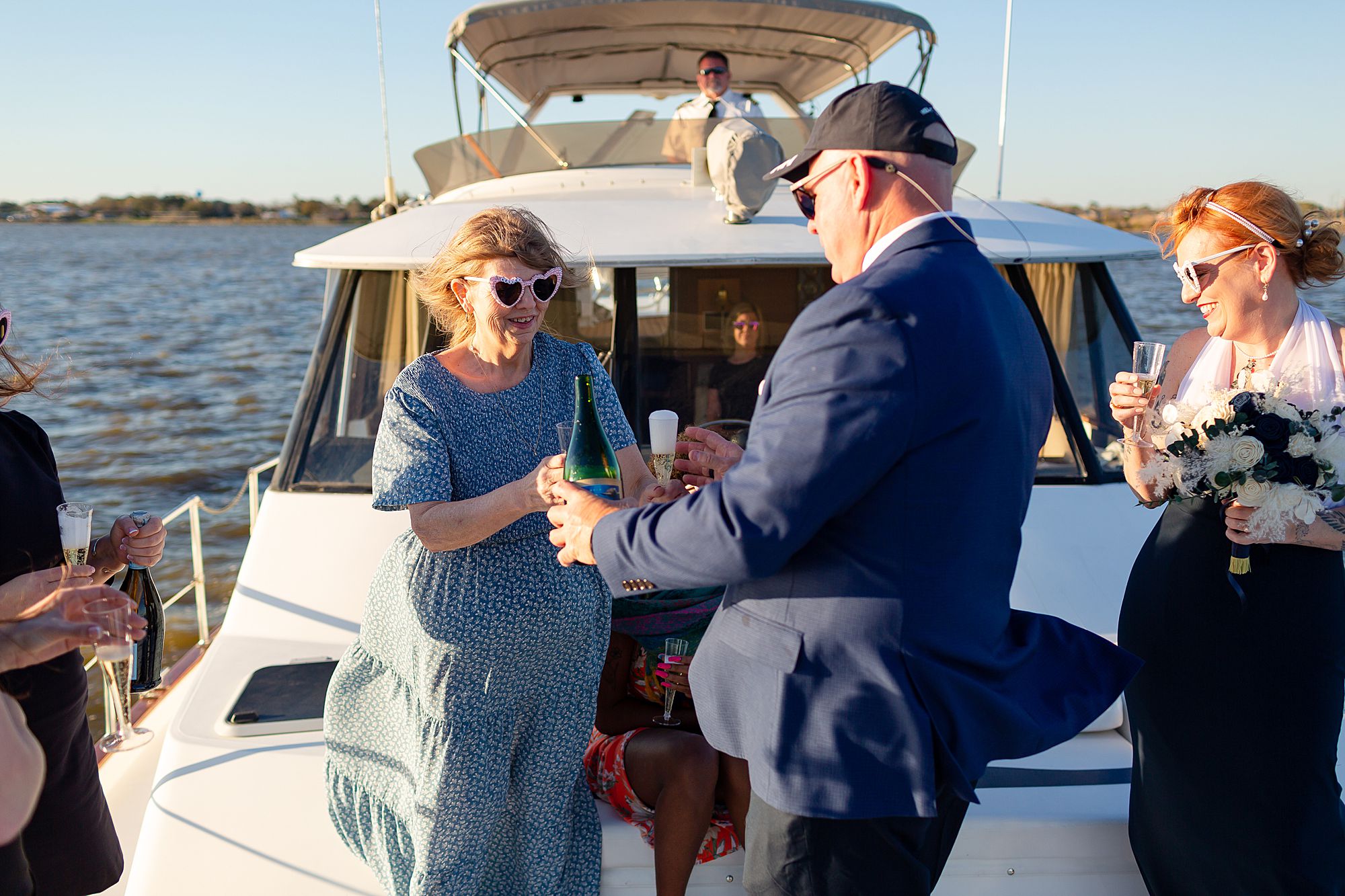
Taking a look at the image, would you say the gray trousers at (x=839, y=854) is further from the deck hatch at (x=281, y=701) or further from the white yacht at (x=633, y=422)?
the deck hatch at (x=281, y=701)

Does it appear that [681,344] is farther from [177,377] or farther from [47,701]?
[177,377]

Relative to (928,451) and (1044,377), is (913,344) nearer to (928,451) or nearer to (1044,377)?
(928,451)

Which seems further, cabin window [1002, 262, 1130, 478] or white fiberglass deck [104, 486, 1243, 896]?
cabin window [1002, 262, 1130, 478]

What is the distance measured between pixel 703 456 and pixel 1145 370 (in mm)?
1088

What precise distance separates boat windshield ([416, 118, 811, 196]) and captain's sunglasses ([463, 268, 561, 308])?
2451 millimetres

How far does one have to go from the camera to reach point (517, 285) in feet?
7.78

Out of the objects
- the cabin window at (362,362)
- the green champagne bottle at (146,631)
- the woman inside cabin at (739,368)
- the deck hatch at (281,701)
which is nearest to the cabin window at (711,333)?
the woman inside cabin at (739,368)

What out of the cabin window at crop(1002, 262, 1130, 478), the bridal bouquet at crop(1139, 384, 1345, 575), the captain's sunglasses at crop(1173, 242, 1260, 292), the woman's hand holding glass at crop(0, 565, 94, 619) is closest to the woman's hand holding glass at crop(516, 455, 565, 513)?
→ the woman's hand holding glass at crop(0, 565, 94, 619)

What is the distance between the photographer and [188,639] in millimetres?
8000

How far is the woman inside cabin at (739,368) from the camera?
12.5 feet

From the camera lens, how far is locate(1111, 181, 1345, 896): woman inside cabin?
89.0 inches

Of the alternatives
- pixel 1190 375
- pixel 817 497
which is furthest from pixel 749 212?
pixel 817 497

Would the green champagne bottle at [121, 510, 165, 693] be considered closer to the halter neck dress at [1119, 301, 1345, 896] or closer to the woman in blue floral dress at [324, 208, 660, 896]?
the woman in blue floral dress at [324, 208, 660, 896]

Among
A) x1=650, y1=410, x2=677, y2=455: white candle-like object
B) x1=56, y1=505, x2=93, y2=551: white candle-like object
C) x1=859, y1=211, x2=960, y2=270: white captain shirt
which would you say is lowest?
x1=56, y1=505, x2=93, y2=551: white candle-like object
